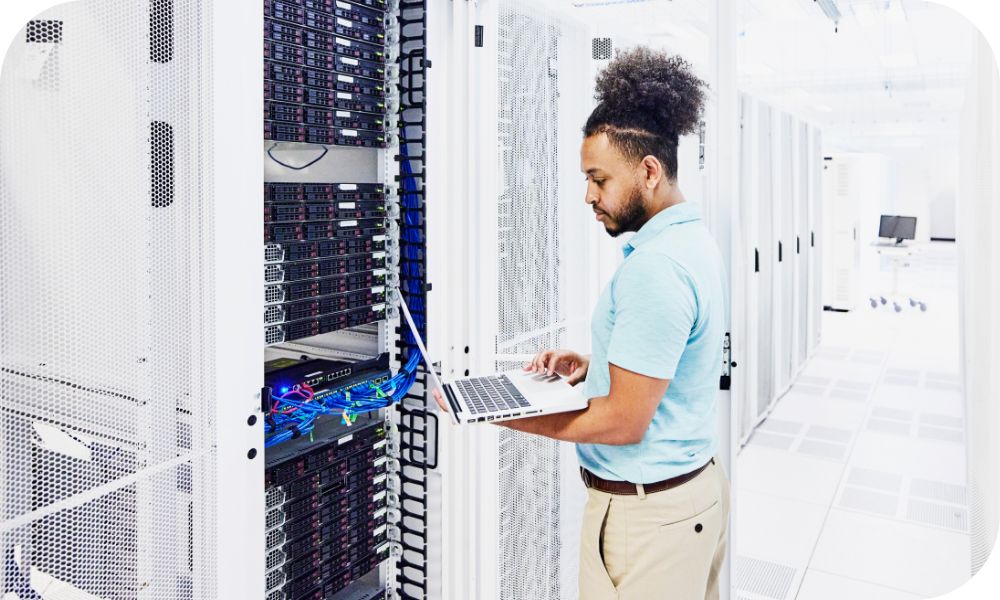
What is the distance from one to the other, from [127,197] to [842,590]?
2.72 m

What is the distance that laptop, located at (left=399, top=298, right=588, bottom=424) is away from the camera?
4.19 feet

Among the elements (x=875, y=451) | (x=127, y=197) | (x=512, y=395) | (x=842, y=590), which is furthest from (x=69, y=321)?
(x=875, y=451)

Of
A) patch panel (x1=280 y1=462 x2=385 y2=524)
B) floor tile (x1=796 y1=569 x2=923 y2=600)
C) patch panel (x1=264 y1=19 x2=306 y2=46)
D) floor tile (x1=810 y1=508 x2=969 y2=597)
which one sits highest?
patch panel (x1=264 y1=19 x2=306 y2=46)

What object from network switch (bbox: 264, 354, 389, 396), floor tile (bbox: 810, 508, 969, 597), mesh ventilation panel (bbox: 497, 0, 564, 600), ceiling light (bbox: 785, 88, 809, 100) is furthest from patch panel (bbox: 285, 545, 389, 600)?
ceiling light (bbox: 785, 88, 809, 100)

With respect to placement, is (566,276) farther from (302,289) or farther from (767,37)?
(767,37)

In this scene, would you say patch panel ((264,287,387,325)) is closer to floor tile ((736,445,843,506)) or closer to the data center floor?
the data center floor

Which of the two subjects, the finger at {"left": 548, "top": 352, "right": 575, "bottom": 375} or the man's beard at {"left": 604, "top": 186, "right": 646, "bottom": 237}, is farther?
the finger at {"left": 548, "top": 352, "right": 575, "bottom": 375}

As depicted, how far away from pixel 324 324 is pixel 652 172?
710 mm

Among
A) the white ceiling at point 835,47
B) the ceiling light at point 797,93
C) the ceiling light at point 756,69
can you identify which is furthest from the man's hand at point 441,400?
the ceiling light at point 797,93

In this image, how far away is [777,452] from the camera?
163 inches

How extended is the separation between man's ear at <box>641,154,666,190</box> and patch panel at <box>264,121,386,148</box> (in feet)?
2.03

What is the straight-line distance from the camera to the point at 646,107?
130 cm

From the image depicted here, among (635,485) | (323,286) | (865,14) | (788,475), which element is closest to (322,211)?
(323,286)

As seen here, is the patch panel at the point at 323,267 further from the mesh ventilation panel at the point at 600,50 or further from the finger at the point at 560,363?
the mesh ventilation panel at the point at 600,50
